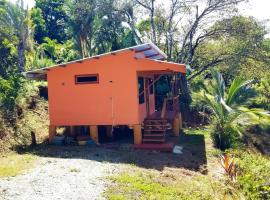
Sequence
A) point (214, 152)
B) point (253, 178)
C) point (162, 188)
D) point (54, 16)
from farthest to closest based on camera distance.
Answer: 1. point (54, 16)
2. point (214, 152)
3. point (253, 178)
4. point (162, 188)

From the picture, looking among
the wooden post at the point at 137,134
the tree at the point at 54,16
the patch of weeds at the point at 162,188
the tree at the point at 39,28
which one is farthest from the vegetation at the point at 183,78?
the tree at the point at 54,16

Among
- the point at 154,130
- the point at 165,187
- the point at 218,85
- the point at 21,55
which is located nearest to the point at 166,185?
the point at 165,187

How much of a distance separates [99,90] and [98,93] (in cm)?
A: 13

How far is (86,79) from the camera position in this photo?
13.1 meters

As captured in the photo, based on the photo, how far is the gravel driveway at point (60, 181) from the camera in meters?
6.79

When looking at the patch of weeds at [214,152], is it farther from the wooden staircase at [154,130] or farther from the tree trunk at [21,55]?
the tree trunk at [21,55]

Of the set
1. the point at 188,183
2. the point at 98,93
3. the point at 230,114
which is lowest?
the point at 188,183

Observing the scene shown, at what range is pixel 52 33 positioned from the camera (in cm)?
4012

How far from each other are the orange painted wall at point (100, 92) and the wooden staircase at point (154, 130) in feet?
2.10

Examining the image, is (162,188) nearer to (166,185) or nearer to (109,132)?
(166,185)

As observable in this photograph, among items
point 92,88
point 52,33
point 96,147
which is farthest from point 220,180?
point 52,33

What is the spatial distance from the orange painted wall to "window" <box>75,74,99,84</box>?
5.2 inches

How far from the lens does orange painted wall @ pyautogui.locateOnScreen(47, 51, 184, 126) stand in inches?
492

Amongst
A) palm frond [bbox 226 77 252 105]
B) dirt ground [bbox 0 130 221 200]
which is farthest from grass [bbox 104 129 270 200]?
palm frond [bbox 226 77 252 105]
